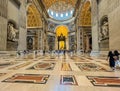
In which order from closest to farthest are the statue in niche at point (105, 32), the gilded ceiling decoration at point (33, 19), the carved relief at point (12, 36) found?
the statue in niche at point (105, 32) < the carved relief at point (12, 36) < the gilded ceiling decoration at point (33, 19)

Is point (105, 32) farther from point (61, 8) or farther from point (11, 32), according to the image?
point (61, 8)

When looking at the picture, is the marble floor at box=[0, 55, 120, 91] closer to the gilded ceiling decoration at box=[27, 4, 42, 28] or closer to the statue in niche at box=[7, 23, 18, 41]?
the statue in niche at box=[7, 23, 18, 41]

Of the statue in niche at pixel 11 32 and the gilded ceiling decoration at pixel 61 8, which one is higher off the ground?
the gilded ceiling decoration at pixel 61 8

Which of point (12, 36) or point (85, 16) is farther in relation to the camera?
point (85, 16)

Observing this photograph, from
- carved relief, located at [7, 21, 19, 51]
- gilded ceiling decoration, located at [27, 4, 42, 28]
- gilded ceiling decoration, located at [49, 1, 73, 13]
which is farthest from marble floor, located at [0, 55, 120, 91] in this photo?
gilded ceiling decoration, located at [49, 1, 73, 13]

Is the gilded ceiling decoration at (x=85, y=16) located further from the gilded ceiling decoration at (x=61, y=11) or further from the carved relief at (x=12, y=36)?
the gilded ceiling decoration at (x=61, y=11)

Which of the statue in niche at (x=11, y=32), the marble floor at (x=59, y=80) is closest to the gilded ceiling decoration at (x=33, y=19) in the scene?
the statue in niche at (x=11, y=32)

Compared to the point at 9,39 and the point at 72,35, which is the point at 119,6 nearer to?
the point at 9,39

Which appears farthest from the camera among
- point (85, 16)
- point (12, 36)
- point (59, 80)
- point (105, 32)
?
point (85, 16)

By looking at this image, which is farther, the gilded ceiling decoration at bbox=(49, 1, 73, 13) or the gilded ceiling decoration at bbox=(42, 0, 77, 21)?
the gilded ceiling decoration at bbox=(42, 0, 77, 21)

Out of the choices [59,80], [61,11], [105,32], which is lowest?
[59,80]

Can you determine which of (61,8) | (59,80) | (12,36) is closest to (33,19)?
(12,36)

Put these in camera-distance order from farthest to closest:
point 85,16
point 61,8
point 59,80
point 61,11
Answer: point 61,11
point 61,8
point 85,16
point 59,80

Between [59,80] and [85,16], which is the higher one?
[85,16]
